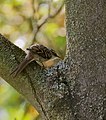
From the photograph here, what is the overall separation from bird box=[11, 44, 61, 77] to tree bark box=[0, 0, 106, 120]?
0.02 metres

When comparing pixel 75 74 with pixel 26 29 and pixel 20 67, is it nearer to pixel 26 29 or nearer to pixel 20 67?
pixel 20 67

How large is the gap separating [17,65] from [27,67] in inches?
0.9

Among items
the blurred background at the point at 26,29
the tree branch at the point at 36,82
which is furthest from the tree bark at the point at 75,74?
the blurred background at the point at 26,29

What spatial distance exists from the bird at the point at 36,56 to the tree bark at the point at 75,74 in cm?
2

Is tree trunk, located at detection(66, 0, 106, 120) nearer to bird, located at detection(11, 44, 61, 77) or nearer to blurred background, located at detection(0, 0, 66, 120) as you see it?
bird, located at detection(11, 44, 61, 77)

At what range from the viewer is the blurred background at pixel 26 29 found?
1.51 metres

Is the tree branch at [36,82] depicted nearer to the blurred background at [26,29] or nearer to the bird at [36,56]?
the bird at [36,56]

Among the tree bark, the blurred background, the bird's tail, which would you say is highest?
the bird's tail

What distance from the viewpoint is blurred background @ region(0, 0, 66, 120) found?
1.51 meters

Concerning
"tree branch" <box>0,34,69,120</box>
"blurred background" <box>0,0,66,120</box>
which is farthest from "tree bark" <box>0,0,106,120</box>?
"blurred background" <box>0,0,66,120</box>

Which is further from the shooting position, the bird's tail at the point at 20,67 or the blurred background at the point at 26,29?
the blurred background at the point at 26,29

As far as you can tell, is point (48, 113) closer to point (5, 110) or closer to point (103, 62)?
point (103, 62)

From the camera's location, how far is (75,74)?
3.15ft

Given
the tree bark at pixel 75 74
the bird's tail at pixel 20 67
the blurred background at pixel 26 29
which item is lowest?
the blurred background at pixel 26 29
